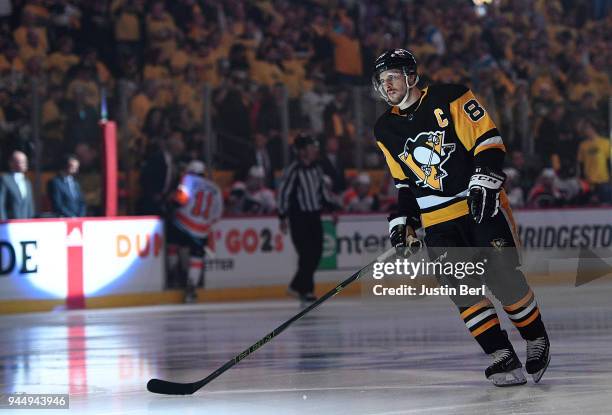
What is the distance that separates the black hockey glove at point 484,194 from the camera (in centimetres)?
641

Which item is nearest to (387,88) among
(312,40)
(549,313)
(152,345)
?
(152,345)

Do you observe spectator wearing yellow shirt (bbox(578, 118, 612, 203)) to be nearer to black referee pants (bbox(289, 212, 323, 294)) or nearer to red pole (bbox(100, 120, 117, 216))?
black referee pants (bbox(289, 212, 323, 294))

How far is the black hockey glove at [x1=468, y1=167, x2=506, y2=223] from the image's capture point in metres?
6.41

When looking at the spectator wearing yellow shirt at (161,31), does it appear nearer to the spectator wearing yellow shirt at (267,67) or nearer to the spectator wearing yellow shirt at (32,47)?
the spectator wearing yellow shirt at (267,67)

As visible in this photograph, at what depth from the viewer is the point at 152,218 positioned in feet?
49.0

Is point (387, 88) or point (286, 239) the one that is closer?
point (387, 88)

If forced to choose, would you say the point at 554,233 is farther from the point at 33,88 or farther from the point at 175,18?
the point at 33,88

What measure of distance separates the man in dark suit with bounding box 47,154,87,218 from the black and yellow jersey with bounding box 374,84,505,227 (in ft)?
25.2

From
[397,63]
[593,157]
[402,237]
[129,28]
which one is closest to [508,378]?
[402,237]

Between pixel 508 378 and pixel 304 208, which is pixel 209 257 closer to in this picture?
pixel 304 208

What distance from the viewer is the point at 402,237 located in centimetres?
686

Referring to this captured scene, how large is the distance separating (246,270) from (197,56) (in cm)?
289

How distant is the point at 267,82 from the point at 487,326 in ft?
35.4

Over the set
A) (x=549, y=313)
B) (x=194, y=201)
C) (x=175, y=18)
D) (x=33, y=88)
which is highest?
(x=175, y=18)
